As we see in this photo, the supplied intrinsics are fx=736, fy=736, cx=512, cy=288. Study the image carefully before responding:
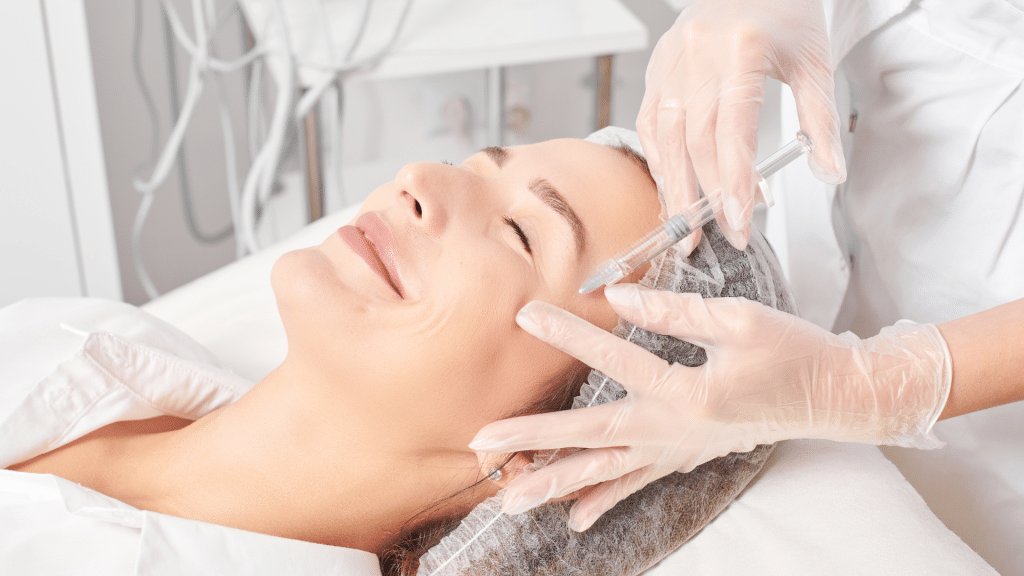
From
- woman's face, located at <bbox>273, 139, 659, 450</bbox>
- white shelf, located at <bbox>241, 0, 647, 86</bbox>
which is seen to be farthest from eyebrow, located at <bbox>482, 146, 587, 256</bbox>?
white shelf, located at <bbox>241, 0, 647, 86</bbox>

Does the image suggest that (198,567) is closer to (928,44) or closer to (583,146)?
(583,146)

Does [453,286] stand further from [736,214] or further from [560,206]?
[736,214]

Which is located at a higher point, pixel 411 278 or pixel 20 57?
pixel 20 57

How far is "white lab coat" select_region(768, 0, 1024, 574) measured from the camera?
1.05 metres

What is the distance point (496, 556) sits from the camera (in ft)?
2.85

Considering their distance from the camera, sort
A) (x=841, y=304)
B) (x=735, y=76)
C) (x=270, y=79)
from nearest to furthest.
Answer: (x=735, y=76) < (x=841, y=304) < (x=270, y=79)

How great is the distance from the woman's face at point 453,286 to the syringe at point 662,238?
0.06 metres

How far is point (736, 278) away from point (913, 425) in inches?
10.6

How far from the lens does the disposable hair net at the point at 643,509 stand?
87 centimetres

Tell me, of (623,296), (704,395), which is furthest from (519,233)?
(704,395)

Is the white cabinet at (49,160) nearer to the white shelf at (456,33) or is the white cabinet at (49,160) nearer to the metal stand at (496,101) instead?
the white shelf at (456,33)

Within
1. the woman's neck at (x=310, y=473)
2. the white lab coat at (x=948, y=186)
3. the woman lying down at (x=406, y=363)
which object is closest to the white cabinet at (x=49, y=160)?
the woman lying down at (x=406, y=363)

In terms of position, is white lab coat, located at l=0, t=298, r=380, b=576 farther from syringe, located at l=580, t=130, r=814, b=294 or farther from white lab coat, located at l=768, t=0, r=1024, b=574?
white lab coat, located at l=768, t=0, r=1024, b=574

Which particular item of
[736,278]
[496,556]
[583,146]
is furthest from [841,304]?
[496,556]
